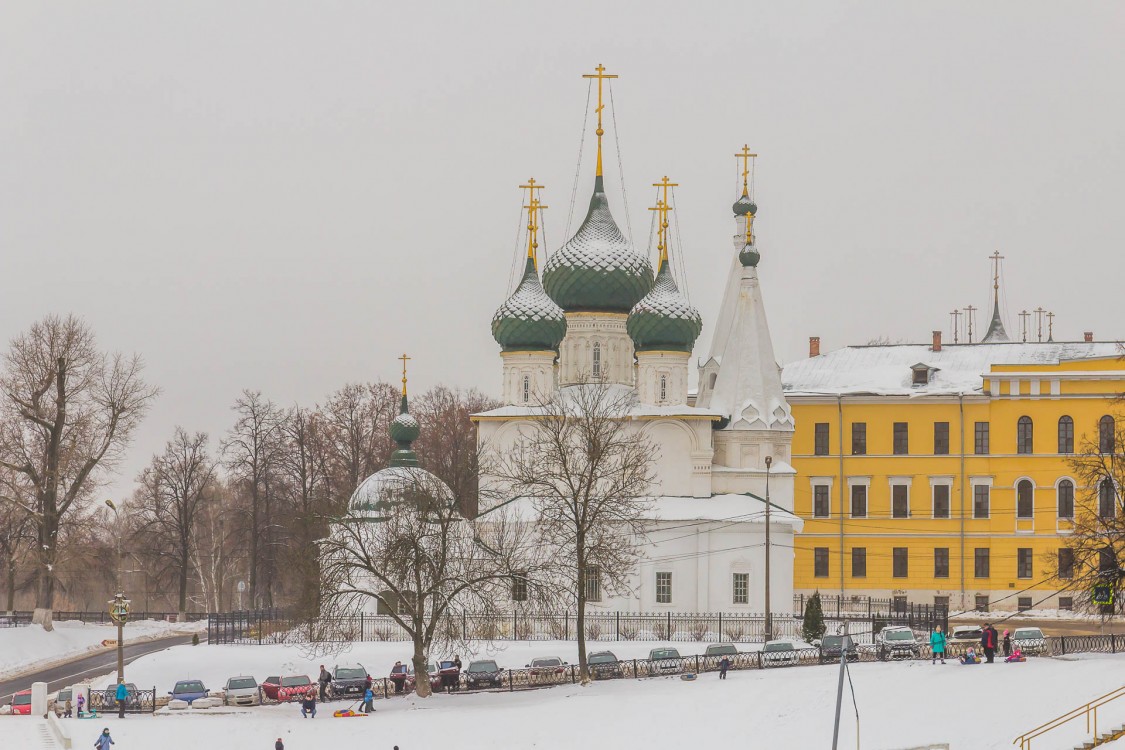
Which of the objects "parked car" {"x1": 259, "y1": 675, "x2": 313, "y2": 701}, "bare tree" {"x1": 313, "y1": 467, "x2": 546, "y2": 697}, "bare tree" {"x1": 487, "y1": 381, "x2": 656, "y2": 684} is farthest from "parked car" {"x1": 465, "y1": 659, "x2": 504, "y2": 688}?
"parked car" {"x1": 259, "y1": 675, "x2": 313, "y2": 701}

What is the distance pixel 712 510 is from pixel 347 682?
1624 centimetres

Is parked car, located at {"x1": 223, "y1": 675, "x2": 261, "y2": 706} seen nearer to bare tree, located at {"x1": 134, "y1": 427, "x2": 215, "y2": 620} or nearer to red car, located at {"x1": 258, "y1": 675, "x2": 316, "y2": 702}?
red car, located at {"x1": 258, "y1": 675, "x2": 316, "y2": 702}

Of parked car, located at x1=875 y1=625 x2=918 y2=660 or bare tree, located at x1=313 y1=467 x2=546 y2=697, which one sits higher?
bare tree, located at x1=313 y1=467 x2=546 y2=697

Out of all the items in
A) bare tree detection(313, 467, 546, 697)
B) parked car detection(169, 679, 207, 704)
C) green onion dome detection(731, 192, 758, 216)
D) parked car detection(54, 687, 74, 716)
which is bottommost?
parked car detection(54, 687, 74, 716)

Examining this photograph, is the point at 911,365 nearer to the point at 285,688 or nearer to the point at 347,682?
the point at 347,682

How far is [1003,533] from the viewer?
60.3 metres

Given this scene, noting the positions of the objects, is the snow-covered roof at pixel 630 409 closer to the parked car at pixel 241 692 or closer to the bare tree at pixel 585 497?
the bare tree at pixel 585 497

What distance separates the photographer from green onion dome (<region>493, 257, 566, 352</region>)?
56.2 meters

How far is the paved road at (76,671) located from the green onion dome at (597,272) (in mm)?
16184

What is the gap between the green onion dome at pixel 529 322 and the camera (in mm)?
56156

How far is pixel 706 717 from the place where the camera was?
35094mm

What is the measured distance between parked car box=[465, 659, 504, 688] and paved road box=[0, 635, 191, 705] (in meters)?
9.97

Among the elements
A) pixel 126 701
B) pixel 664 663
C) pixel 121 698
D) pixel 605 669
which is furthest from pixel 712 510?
pixel 121 698

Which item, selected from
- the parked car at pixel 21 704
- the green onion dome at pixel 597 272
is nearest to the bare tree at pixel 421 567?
the parked car at pixel 21 704
